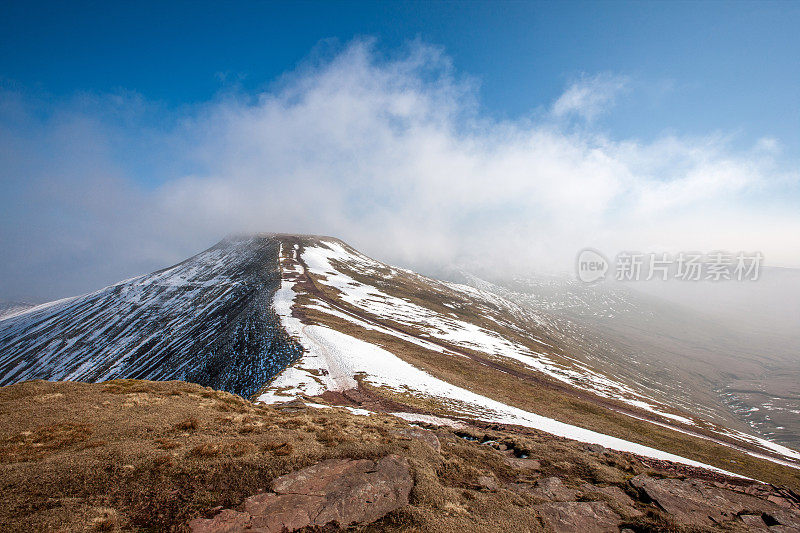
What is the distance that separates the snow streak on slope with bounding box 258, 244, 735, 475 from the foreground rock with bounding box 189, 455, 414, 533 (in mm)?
19765

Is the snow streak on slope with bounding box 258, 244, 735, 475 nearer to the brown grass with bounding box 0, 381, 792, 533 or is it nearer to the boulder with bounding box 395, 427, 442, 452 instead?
the brown grass with bounding box 0, 381, 792, 533

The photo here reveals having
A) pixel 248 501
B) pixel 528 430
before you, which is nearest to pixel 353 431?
pixel 248 501

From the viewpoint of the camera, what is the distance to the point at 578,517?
12352 millimetres

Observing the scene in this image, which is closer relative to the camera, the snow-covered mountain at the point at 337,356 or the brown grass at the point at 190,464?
the brown grass at the point at 190,464

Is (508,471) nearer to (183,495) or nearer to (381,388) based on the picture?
(183,495)

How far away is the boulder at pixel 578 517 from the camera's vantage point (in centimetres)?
1174

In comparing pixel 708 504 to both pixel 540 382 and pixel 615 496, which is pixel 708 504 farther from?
pixel 540 382

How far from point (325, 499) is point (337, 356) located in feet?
125

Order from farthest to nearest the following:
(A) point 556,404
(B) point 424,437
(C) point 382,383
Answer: (A) point 556,404
(C) point 382,383
(B) point 424,437

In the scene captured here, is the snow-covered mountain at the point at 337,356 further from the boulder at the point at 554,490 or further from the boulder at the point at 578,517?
the boulder at the point at 578,517

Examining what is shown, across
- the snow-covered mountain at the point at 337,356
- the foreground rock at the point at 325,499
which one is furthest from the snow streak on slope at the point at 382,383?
the foreground rock at the point at 325,499

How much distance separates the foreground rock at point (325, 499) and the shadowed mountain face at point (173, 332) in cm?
2973

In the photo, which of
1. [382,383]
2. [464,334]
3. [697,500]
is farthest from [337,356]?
[464,334]

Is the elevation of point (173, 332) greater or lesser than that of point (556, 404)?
lesser
